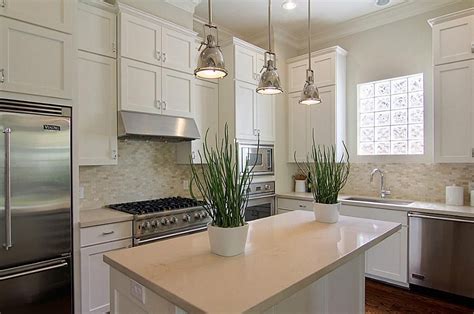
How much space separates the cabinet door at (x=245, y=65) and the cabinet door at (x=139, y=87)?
102 centimetres

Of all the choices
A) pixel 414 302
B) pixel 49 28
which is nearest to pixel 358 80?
pixel 414 302

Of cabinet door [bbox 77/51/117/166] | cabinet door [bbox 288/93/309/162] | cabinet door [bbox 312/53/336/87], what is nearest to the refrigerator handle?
cabinet door [bbox 77/51/117/166]

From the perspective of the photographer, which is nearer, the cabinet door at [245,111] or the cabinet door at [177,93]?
the cabinet door at [177,93]

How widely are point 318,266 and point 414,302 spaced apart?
7.54 ft

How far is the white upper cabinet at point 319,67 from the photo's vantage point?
387 centimetres

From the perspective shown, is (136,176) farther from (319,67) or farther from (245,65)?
(319,67)

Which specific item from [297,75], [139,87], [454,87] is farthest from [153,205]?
[454,87]

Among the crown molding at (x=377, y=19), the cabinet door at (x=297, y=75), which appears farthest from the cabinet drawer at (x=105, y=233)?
the crown molding at (x=377, y=19)

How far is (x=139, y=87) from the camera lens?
9.47ft

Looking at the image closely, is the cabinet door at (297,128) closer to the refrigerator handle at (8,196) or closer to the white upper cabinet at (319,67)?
the white upper cabinet at (319,67)

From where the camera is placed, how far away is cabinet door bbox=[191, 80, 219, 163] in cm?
348

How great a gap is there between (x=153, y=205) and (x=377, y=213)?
2.37 m

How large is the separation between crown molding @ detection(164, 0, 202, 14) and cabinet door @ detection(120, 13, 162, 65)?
49cm

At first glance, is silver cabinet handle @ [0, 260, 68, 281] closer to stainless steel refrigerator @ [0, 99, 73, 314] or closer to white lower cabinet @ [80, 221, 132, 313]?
stainless steel refrigerator @ [0, 99, 73, 314]
